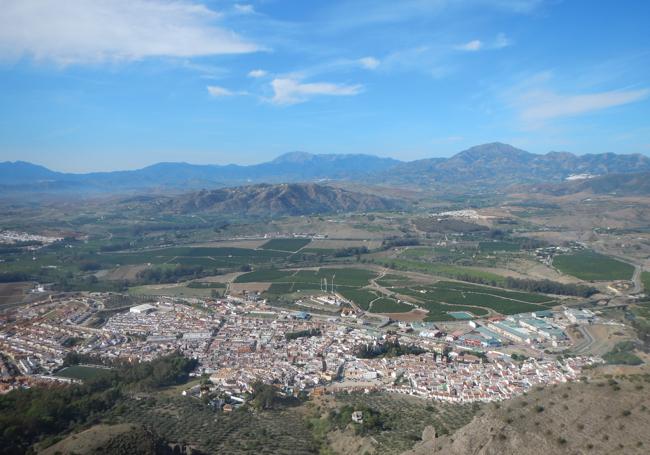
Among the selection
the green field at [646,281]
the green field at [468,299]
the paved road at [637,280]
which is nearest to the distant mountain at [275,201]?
the green field at [468,299]

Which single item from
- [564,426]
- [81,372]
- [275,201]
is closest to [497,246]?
[81,372]

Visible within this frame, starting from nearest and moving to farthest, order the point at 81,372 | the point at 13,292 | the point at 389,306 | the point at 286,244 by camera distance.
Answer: the point at 81,372 → the point at 389,306 → the point at 13,292 → the point at 286,244

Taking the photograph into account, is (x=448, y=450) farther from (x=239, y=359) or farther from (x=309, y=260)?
(x=309, y=260)

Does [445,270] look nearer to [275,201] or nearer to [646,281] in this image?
[646,281]

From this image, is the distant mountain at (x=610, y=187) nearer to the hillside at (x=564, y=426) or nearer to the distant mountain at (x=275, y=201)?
the distant mountain at (x=275, y=201)

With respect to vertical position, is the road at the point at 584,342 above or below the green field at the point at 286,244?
below

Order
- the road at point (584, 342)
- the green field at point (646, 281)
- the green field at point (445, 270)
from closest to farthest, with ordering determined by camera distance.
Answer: the road at point (584, 342)
the green field at point (646, 281)
the green field at point (445, 270)

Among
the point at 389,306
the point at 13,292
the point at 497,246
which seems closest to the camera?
the point at 389,306

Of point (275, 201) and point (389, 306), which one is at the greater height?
point (275, 201)

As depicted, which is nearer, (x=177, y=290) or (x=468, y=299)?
(x=468, y=299)
